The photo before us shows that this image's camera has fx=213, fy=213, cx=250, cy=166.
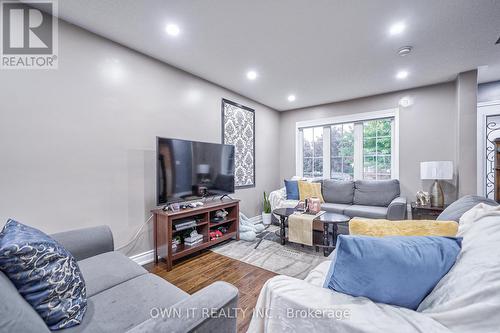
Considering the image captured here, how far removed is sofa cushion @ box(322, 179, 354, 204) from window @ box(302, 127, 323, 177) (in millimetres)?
625

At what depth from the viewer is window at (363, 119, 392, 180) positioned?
4012mm

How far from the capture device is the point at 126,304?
113 centimetres

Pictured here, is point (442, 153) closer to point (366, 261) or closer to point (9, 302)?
point (366, 261)

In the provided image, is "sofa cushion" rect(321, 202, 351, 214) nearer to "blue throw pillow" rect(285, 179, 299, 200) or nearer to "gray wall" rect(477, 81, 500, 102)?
"blue throw pillow" rect(285, 179, 299, 200)

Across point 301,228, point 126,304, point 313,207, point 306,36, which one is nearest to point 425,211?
point 313,207

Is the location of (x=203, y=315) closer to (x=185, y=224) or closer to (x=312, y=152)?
(x=185, y=224)

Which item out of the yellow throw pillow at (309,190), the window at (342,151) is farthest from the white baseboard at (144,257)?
the window at (342,151)

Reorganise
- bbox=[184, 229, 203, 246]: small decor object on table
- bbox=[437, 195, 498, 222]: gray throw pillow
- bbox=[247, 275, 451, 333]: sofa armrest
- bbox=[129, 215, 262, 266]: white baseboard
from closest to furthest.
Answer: bbox=[247, 275, 451, 333]: sofa armrest, bbox=[437, 195, 498, 222]: gray throw pillow, bbox=[129, 215, 262, 266]: white baseboard, bbox=[184, 229, 203, 246]: small decor object on table

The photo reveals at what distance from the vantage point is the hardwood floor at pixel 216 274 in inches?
79.7

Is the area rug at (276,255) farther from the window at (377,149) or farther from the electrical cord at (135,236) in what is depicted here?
the window at (377,149)

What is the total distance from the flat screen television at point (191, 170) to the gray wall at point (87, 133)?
10.7 inches

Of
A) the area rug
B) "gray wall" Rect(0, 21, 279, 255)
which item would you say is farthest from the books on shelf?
the area rug

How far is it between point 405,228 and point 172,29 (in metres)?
2.58

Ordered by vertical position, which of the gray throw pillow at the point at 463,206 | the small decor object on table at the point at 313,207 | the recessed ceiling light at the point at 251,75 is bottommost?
the small decor object on table at the point at 313,207
